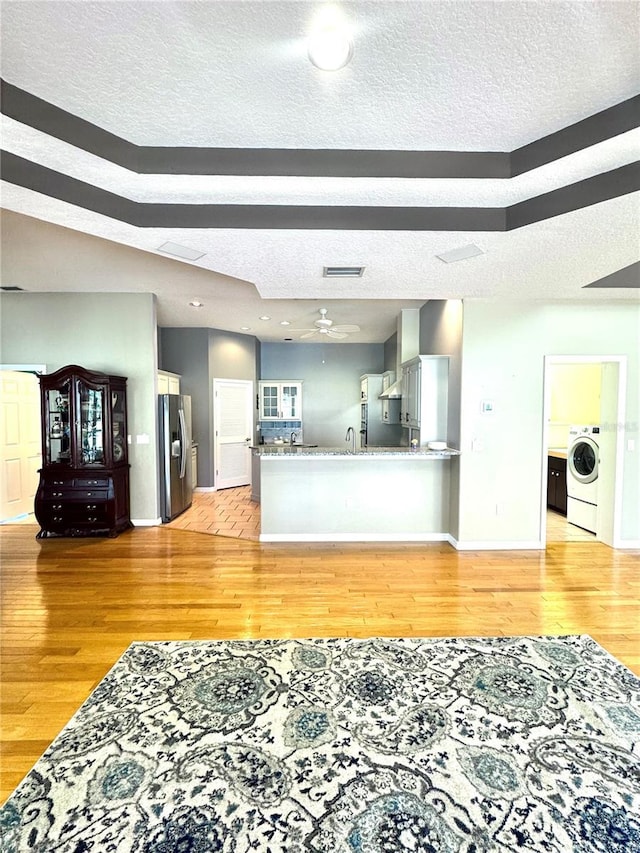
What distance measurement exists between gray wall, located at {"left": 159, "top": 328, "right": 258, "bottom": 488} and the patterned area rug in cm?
533

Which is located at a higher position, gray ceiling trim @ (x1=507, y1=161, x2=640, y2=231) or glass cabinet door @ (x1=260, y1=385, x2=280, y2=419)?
gray ceiling trim @ (x1=507, y1=161, x2=640, y2=231)

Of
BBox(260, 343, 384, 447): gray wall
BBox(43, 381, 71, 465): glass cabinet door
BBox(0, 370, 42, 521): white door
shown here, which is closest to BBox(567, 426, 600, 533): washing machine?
BBox(260, 343, 384, 447): gray wall

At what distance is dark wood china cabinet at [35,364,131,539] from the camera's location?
4.96 m

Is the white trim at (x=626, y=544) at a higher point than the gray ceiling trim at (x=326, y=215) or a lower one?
lower

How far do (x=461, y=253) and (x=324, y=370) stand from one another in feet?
20.5

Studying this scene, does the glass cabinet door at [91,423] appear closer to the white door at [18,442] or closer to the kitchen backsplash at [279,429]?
the white door at [18,442]

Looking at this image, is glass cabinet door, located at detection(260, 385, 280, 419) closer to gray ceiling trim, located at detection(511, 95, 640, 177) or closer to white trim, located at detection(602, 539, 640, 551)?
white trim, located at detection(602, 539, 640, 551)

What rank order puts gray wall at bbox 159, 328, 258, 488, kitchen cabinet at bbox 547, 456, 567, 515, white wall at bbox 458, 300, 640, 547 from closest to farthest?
1. white wall at bbox 458, 300, 640, 547
2. kitchen cabinet at bbox 547, 456, 567, 515
3. gray wall at bbox 159, 328, 258, 488

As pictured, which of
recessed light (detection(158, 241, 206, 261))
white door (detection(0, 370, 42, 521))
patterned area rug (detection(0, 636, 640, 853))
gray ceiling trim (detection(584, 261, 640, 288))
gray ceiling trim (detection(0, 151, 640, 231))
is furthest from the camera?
white door (detection(0, 370, 42, 521))

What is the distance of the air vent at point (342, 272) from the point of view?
11.1 ft

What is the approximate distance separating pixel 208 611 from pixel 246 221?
2.85 meters

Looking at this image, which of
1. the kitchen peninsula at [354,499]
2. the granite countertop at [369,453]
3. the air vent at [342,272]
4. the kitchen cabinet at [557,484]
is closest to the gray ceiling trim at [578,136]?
the air vent at [342,272]

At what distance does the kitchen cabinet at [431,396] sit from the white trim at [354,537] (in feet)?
3.68

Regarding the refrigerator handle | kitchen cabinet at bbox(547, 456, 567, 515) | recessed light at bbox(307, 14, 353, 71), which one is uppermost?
recessed light at bbox(307, 14, 353, 71)
